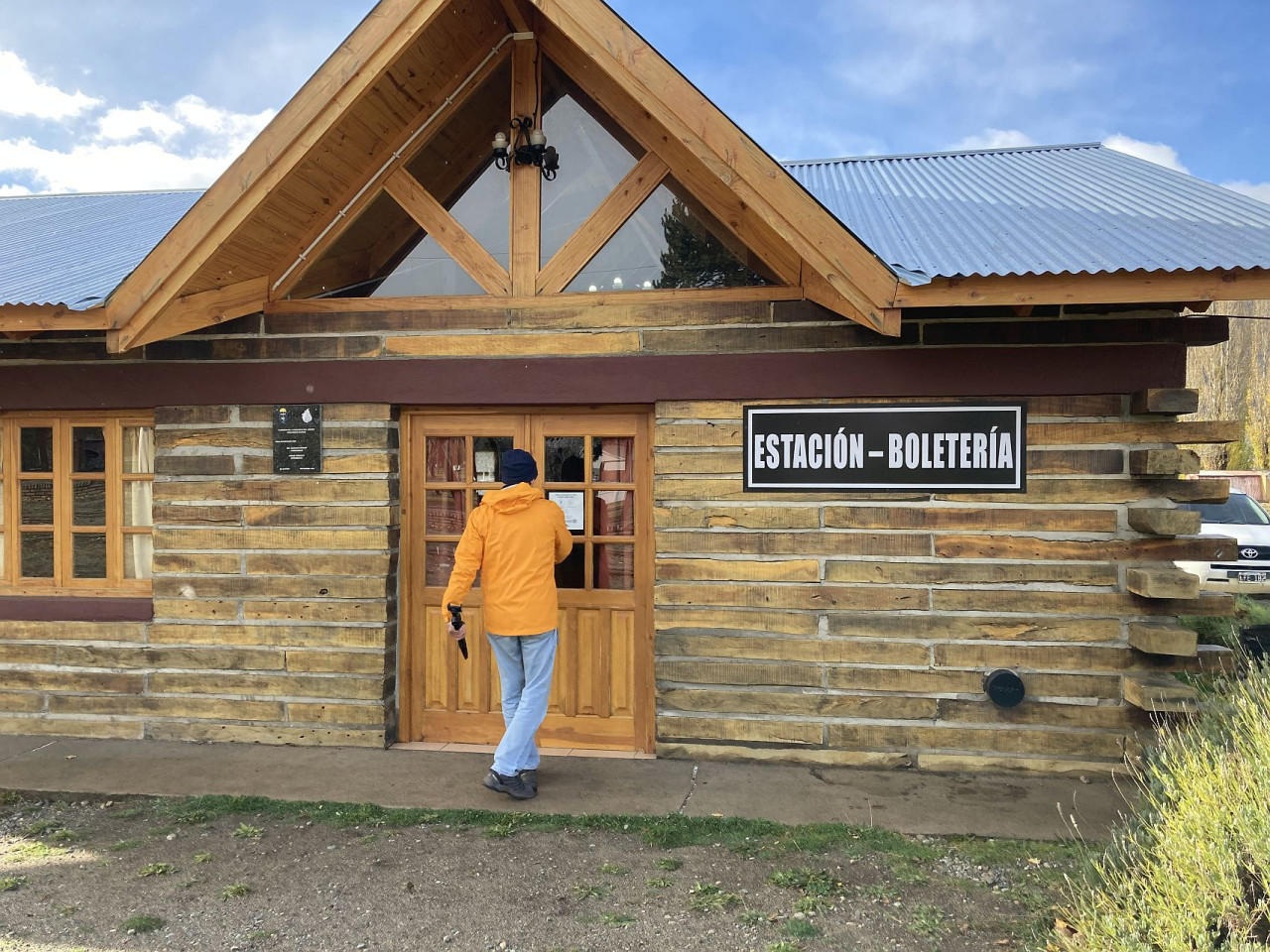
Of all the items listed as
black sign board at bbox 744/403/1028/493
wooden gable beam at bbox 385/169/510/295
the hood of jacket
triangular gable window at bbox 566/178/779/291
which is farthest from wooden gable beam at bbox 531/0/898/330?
the hood of jacket

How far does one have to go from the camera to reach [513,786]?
4574 mm

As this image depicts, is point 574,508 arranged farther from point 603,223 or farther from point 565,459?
point 603,223

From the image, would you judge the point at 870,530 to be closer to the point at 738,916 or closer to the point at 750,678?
the point at 750,678

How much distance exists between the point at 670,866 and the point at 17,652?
4812mm

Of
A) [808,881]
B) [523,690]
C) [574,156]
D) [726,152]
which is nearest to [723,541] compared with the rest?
[523,690]

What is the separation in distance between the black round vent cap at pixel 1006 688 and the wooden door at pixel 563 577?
6.66ft

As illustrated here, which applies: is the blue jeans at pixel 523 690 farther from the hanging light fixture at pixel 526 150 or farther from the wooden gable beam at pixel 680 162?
the hanging light fixture at pixel 526 150

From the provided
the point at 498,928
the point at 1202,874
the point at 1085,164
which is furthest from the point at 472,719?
the point at 1085,164

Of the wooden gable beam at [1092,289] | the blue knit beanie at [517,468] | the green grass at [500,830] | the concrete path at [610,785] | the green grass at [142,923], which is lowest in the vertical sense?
the green grass at [142,923]

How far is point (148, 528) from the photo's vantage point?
225 inches

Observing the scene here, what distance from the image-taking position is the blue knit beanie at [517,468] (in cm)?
455

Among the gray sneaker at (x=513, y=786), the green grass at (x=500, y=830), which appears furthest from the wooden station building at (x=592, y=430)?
the green grass at (x=500, y=830)

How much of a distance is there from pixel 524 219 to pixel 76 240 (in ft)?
13.1

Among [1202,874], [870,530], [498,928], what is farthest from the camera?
[870,530]
